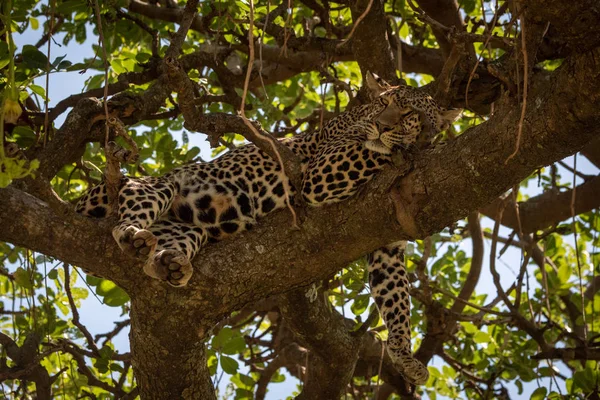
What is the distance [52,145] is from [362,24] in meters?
2.40

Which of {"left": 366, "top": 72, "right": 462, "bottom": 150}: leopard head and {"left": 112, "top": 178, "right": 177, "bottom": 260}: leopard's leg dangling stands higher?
{"left": 366, "top": 72, "right": 462, "bottom": 150}: leopard head

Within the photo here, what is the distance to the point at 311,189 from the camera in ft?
15.1

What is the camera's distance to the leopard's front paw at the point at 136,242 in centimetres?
397

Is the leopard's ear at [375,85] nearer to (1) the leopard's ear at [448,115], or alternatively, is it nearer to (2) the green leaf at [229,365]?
(1) the leopard's ear at [448,115]

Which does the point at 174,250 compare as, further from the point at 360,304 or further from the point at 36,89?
the point at 360,304

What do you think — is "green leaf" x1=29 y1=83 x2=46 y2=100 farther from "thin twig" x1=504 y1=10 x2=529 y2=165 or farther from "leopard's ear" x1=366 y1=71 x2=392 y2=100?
"thin twig" x1=504 y1=10 x2=529 y2=165

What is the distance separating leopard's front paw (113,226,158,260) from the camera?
13.0ft

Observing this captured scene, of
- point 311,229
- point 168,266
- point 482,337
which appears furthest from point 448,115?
point 482,337

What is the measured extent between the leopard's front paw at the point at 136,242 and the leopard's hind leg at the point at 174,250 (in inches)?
1.8

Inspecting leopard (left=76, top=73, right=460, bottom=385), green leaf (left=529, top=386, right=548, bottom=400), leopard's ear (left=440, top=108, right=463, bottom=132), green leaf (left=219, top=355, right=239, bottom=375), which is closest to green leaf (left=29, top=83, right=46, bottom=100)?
leopard (left=76, top=73, right=460, bottom=385)

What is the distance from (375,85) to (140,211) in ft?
6.37

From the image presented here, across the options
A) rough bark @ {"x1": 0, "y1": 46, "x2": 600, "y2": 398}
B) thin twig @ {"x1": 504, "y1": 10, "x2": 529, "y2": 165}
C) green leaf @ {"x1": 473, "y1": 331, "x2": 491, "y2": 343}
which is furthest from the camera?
green leaf @ {"x1": 473, "y1": 331, "x2": 491, "y2": 343}

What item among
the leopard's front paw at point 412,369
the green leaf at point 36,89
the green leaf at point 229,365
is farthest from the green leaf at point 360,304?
the green leaf at point 36,89

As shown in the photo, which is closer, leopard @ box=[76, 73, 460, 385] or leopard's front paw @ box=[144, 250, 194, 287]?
leopard's front paw @ box=[144, 250, 194, 287]
